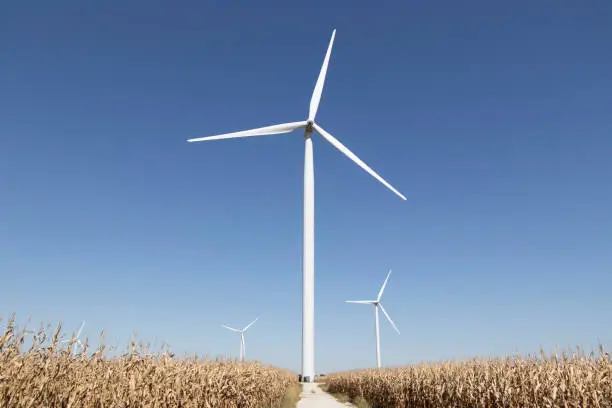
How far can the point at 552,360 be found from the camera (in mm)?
15242

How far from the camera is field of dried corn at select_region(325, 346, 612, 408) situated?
1117cm

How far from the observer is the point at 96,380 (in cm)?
832

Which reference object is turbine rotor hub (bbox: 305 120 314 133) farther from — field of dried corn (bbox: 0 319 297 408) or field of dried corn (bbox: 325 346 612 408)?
field of dried corn (bbox: 0 319 297 408)

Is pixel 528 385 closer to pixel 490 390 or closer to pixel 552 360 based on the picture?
pixel 490 390

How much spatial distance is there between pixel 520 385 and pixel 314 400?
24.9 metres

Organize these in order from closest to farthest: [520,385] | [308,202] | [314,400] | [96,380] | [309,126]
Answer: [96,380] → [520,385] → [314,400] → [308,202] → [309,126]

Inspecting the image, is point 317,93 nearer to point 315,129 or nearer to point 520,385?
point 315,129

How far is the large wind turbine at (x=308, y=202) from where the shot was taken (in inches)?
1777

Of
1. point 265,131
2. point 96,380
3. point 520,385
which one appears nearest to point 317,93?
point 265,131

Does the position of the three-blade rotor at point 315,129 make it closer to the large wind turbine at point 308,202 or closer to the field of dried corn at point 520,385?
the large wind turbine at point 308,202

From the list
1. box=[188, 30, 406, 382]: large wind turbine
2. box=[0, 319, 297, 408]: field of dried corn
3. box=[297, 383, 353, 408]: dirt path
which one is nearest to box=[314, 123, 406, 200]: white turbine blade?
box=[188, 30, 406, 382]: large wind turbine

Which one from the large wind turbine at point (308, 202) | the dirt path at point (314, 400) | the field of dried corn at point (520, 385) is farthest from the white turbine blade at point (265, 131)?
the field of dried corn at point (520, 385)

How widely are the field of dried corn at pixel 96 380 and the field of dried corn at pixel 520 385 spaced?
8.97 meters

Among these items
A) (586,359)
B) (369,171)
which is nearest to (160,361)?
(586,359)
